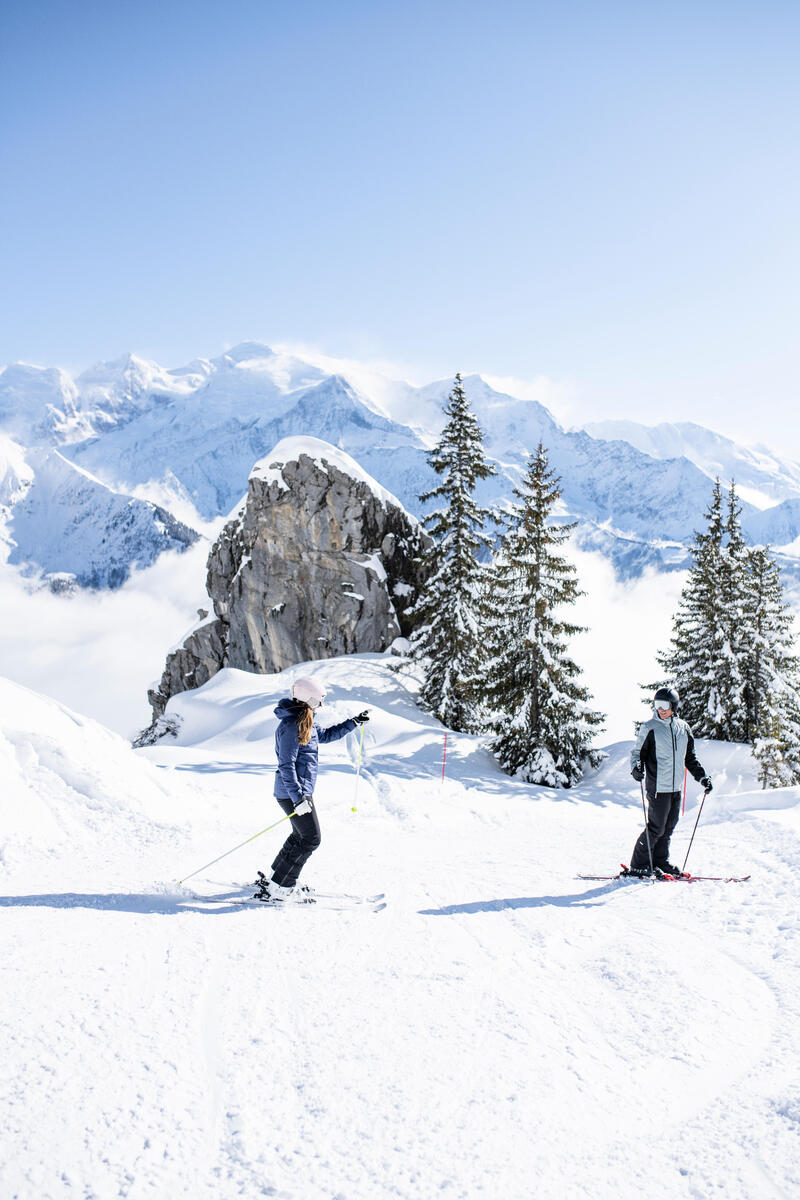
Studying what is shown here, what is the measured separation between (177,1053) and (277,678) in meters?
22.9

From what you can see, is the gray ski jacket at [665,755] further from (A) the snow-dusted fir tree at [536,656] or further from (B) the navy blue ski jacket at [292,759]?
(A) the snow-dusted fir tree at [536,656]

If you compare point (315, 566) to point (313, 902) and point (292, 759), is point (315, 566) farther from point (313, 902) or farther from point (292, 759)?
point (313, 902)

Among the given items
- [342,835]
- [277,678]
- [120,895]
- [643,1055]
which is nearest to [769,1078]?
[643,1055]

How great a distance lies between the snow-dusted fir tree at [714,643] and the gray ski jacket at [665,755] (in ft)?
50.3

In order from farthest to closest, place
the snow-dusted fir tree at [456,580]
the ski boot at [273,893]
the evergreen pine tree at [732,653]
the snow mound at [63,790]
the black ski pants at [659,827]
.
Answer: the snow-dusted fir tree at [456,580] → the evergreen pine tree at [732,653] → the snow mound at [63,790] → the black ski pants at [659,827] → the ski boot at [273,893]

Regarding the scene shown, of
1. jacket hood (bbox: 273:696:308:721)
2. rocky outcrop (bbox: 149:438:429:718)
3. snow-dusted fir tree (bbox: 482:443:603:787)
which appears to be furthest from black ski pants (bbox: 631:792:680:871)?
rocky outcrop (bbox: 149:438:429:718)

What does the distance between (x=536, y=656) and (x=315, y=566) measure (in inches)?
688

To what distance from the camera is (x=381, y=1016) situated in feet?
13.2

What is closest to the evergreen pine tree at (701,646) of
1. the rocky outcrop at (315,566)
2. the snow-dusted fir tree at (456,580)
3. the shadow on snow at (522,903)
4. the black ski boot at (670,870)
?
the snow-dusted fir tree at (456,580)

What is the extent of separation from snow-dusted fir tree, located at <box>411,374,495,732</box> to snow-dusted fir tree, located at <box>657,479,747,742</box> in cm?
749

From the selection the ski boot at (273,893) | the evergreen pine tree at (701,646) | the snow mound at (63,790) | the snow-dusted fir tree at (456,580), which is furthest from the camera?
the snow-dusted fir tree at (456,580)

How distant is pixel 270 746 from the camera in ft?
58.8

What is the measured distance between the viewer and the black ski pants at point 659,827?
7125 millimetres

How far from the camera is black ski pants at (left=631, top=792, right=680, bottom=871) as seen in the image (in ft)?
23.4
